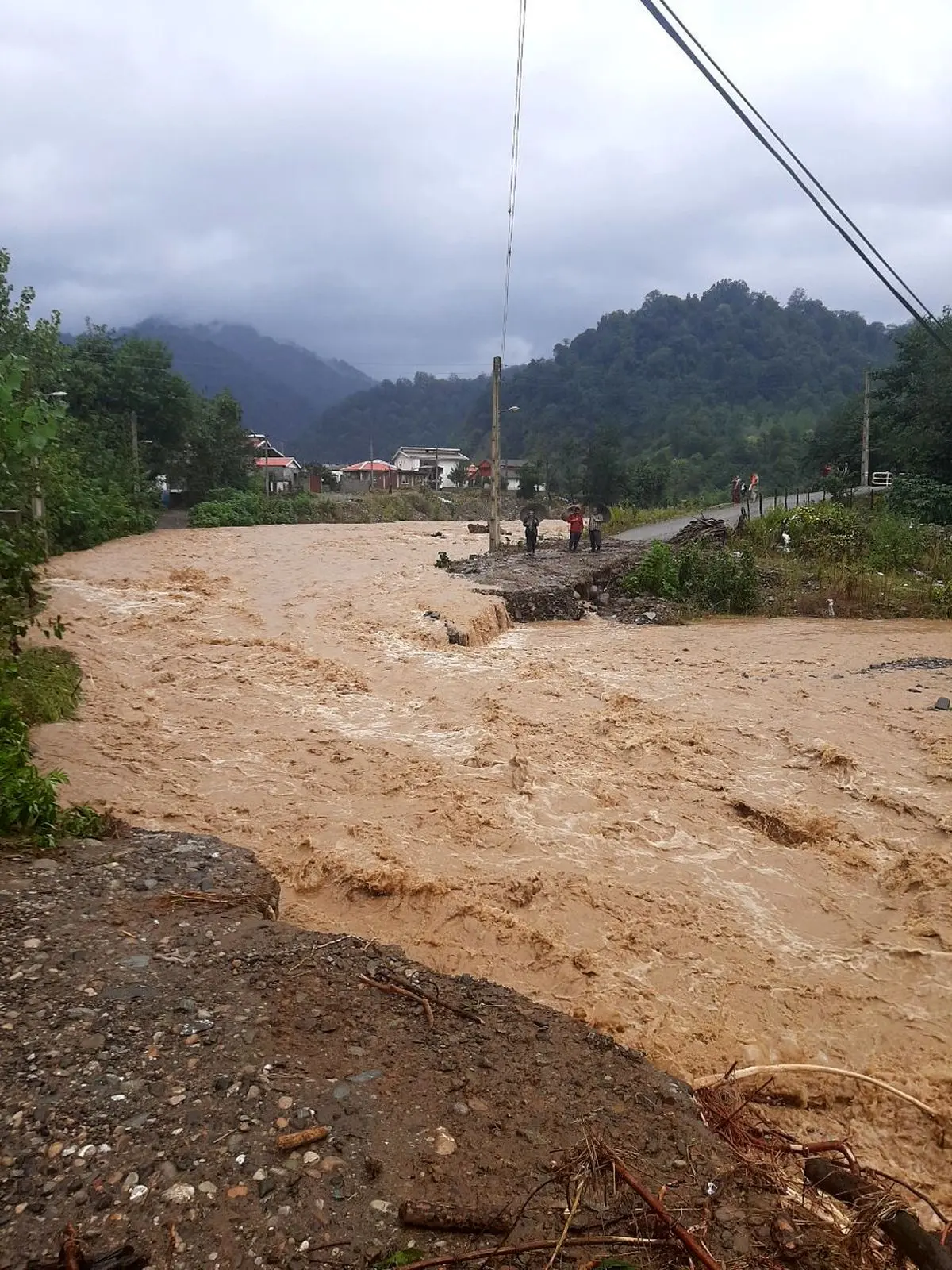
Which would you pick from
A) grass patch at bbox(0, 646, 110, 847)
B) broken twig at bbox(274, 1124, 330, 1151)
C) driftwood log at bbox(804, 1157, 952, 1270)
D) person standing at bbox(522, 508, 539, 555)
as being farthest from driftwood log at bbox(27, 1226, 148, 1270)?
person standing at bbox(522, 508, 539, 555)

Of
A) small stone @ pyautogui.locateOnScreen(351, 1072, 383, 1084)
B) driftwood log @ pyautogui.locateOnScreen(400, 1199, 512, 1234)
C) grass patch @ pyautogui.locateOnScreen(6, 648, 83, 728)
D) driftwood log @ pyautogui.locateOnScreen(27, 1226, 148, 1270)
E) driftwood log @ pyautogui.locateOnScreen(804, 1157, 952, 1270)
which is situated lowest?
driftwood log @ pyautogui.locateOnScreen(804, 1157, 952, 1270)

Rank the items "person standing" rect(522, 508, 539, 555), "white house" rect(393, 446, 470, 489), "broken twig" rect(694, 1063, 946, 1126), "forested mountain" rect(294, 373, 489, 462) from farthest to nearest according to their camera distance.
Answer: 1. "forested mountain" rect(294, 373, 489, 462)
2. "white house" rect(393, 446, 470, 489)
3. "person standing" rect(522, 508, 539, 555)
4. "broken twig" rect(694, 1063, 946, 1126)

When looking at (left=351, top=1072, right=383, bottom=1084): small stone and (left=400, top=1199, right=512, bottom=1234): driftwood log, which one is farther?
(left=351, top=1072, right=383, bottom=1084): small stone

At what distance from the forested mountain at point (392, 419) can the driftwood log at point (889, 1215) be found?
111820mm

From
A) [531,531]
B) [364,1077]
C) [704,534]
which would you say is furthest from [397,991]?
[704,534]

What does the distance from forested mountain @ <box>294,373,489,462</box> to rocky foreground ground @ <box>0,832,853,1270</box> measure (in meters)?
111

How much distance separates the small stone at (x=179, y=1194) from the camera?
2.38 meters

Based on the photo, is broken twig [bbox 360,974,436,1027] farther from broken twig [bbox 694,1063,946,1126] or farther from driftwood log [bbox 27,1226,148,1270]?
driftwood log [bbox 27,1226,148,1270]

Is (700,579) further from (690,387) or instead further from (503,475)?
(690,387)

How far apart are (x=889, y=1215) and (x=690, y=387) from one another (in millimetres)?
97516

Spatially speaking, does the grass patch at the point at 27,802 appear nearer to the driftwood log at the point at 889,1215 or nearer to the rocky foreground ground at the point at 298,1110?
the rocky foreground ground at the point at 298,1110

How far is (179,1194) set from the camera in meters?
2.40

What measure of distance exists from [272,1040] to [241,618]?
12.0 meters

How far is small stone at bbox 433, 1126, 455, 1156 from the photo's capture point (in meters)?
2.69
